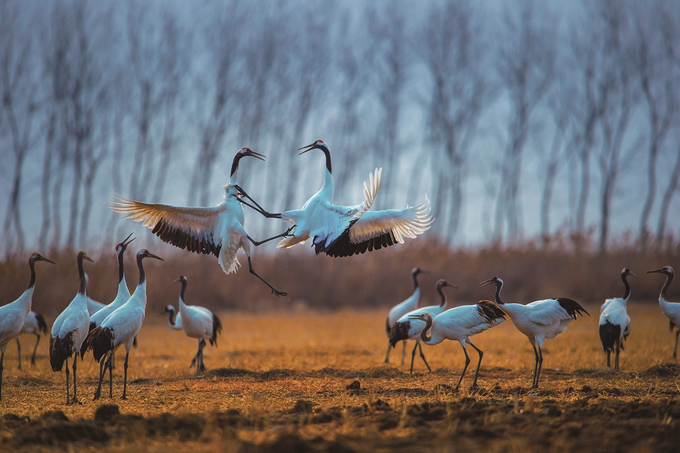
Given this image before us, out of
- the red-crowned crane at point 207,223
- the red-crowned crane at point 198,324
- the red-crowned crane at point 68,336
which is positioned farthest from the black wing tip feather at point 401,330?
the red-crowned crane at point 68,336

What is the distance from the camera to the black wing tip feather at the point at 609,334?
8.66 m

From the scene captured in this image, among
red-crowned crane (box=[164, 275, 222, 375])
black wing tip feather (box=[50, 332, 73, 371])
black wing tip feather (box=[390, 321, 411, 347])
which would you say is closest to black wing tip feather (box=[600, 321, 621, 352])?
black wing tip feather (box=[390, 321, 411, 347])

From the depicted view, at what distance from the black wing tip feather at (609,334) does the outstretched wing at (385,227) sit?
3305 mm

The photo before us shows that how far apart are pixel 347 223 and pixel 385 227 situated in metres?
1.10

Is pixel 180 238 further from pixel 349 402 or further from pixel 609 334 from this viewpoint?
pixel 609 334

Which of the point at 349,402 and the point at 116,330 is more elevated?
the point at 116,330

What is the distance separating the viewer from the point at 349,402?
6238mm

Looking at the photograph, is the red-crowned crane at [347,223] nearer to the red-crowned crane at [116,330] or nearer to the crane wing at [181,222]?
the crane wing at [181,222]

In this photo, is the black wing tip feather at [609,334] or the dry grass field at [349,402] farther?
the black wing tip feather at [609,334]

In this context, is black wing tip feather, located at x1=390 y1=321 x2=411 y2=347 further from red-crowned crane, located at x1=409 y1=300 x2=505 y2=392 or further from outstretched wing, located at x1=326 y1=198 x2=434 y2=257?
outstretched wing, located at x1=326 y1=198 x2=434 y2=257

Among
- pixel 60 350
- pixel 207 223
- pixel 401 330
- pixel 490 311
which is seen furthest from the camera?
pixel 401 330

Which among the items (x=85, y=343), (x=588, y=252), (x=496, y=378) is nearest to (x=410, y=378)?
(x=496, y=378)

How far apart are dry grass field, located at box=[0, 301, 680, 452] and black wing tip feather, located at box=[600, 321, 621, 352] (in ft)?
1.42

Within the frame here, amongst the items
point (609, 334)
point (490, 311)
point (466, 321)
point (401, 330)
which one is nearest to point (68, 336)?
point (401, 330)
